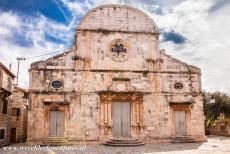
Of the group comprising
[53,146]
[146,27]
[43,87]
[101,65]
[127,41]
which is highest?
[146,27]

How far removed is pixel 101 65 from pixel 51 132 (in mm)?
6348

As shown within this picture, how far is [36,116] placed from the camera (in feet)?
62.6

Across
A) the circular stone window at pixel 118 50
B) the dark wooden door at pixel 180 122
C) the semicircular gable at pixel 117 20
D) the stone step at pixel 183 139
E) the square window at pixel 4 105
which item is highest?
the semicircular gable at pixel 117 20

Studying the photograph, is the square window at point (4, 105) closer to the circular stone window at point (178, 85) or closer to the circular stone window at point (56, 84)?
the circular stone window at point (56, 84)

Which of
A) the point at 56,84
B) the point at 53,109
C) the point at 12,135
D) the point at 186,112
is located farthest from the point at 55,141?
the point at 186,112

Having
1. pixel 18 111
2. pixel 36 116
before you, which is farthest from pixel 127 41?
pixel 18 111

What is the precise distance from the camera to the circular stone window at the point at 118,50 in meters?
21.0

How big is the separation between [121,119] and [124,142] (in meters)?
2.16

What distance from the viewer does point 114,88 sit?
20.2 meters

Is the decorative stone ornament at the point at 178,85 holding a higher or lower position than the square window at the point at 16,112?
higher

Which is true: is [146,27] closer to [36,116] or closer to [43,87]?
[43,87]

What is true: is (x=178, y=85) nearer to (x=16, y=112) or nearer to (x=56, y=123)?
(x=56, y=123)

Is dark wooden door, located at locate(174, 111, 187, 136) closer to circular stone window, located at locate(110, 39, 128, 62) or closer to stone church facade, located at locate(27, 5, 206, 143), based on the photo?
stone church facade, located at locate(27, 5, 206, 143)

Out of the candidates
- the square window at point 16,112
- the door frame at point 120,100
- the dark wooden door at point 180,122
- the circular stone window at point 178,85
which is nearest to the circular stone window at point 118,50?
the door frame at point 120,100
